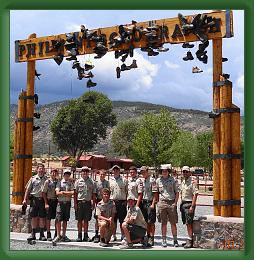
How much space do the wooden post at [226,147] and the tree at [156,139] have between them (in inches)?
→ 1534

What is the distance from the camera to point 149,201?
8.88 metres

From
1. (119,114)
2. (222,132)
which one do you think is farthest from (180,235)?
(119,114)

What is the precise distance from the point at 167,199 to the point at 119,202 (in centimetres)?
102

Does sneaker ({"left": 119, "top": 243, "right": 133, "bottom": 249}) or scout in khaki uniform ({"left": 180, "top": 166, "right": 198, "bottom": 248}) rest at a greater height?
scout in khaki uniform ({"left": 180, "top": 166, "right": 198, "bottom": 248})

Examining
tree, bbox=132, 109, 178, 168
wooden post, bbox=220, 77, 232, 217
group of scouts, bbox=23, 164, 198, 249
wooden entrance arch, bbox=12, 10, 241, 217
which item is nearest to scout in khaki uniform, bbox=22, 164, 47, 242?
group of scouts, bbox=23, 164, 198, 249

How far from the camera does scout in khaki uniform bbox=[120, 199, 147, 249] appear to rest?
8.54 m

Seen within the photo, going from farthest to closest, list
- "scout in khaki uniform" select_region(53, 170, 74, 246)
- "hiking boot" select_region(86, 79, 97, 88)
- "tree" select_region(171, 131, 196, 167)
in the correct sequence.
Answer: "tree" select_region(171, 131, 196, 167) → "hiking boot" select_region(86, 79, 97, 88) → "scout in khaki uniform" select_region(53, 170, 74, 246)

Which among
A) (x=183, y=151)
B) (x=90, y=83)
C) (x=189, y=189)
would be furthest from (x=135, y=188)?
(x=183, y=151)

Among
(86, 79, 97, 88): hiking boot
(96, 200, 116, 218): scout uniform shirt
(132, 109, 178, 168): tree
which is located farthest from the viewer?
(132, 109, 178, 168): tree

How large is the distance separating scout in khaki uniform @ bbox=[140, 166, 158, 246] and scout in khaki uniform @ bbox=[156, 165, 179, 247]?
117 mm

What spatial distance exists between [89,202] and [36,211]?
1104 millimetres

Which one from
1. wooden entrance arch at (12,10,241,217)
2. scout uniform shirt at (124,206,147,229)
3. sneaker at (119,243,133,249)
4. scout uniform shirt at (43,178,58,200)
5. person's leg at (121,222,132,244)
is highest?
wooden entrance arch at (12,10,241,217)

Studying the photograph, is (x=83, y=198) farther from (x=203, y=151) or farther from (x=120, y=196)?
(x=203, y=151)

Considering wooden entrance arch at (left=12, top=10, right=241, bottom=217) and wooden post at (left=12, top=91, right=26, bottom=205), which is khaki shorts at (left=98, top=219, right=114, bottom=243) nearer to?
wooden entrance arch at (left=12, top=10, right=241, bottom=217)
